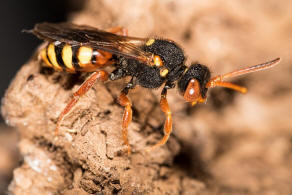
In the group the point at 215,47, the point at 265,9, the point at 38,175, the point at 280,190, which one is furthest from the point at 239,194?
the point at 265,9

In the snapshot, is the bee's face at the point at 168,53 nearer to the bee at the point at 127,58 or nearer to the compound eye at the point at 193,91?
the bee at the point at 127,58

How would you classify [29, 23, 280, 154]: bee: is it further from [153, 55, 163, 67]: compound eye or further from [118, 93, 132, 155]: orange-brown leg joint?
[118, 93, 132, 155]: orange-brown leg joint

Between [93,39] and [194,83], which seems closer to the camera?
[194,83]

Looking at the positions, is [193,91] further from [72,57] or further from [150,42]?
[72,57]

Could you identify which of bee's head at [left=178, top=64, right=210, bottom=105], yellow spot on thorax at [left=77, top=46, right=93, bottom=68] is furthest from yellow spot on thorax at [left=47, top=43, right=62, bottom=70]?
bee's head at [left=178, top=64, right=210, bottom=105]

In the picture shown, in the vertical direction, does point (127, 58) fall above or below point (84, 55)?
above

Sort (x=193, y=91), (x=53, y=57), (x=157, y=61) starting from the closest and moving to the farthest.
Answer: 1. (x=193, y=91)
2. (x=53, y=57)
3. (x=157, y=61)

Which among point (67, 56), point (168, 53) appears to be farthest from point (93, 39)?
point (168, 53)

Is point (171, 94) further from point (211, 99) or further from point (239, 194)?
point (239, 194)
